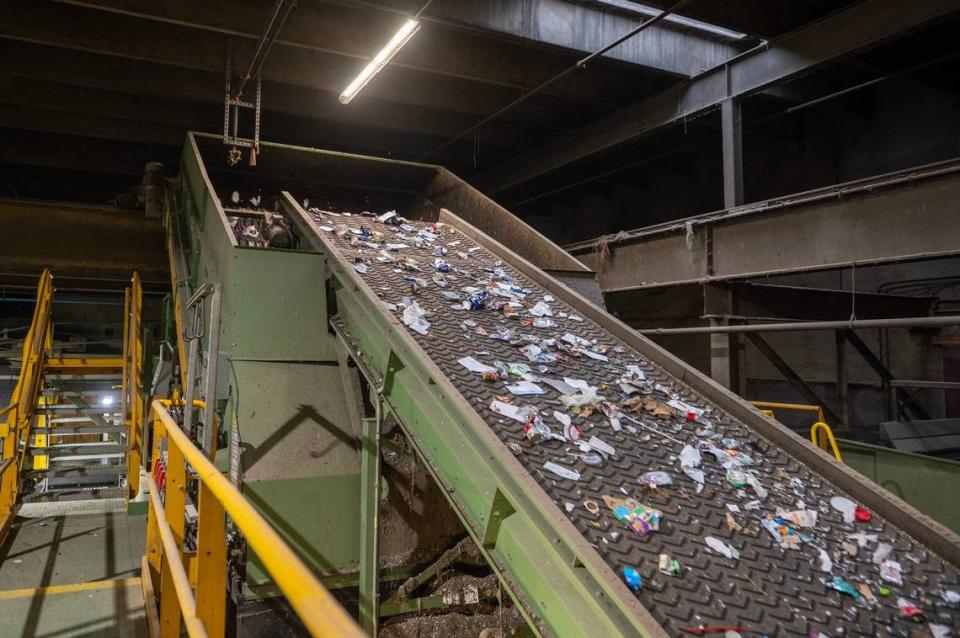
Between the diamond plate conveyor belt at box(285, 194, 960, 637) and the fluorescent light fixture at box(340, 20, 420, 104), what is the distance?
2558mm

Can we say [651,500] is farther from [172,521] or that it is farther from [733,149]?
[733,149]

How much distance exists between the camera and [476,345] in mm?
3189

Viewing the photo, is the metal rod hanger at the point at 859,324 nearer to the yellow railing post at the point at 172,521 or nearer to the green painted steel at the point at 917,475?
the green painted steel at the point at 917,475

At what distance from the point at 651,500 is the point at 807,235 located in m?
3.79

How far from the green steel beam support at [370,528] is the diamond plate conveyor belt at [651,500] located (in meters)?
0.23

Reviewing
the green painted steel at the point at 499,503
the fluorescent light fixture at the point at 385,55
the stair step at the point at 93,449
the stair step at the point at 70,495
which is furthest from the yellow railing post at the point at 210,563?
the stair step at the point at 93,449

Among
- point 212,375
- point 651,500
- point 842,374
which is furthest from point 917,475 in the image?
point 212,375

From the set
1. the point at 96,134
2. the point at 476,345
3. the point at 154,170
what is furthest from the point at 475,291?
the point at 96,134

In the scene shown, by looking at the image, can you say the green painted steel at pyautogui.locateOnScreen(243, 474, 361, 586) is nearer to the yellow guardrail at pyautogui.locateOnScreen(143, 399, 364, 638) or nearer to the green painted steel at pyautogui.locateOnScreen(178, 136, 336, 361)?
the yellow guardrail at pyautogui.locateOnScreen(143, 399, 364, 638)

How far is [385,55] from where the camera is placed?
5.60 m

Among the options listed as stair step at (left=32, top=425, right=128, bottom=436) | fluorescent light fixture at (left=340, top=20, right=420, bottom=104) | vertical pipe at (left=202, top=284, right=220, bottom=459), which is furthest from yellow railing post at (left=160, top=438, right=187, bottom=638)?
stair step at (left=32, top=425, right=128, bottom=436)

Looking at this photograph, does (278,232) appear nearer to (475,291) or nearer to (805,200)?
(475,291)

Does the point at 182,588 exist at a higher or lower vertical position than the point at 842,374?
lower

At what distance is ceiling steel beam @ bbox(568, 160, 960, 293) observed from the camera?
4270 millimetres
